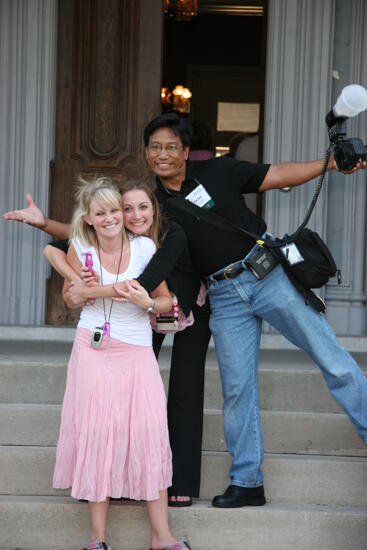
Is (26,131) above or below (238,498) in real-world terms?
above

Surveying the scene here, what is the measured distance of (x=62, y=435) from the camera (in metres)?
3.82

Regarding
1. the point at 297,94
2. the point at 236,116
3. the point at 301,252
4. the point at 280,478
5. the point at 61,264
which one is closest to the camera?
the point at 61,264

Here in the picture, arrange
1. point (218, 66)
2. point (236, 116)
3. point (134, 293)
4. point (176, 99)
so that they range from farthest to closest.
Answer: point (236, 116)
point (218, 66)
point (176, 99)
point (134, 293)

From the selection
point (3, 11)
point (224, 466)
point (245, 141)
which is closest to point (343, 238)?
point (245, 141)

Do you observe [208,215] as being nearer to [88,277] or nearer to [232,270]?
[232,270]

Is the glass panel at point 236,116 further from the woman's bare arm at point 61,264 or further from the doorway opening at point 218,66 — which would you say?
the woman's bare arm at point 61,264

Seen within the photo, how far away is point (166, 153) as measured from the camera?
3.98 metres

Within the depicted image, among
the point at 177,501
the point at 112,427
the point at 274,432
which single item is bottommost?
the point at 177,501

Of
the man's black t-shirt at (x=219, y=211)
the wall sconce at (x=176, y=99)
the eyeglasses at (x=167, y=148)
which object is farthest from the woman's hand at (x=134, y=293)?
the wall sconce at (x=176, y=99)

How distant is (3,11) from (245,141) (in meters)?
2.03

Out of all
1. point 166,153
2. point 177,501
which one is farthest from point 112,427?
point 166,153

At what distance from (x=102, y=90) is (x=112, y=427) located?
3353 millimetres

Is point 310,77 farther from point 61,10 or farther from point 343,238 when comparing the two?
point 61,10

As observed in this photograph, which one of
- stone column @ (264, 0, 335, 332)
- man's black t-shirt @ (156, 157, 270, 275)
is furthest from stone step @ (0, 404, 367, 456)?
stone column @ (264, 0, 335, 332)
